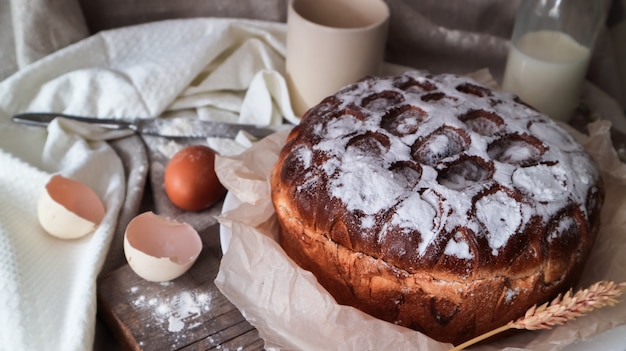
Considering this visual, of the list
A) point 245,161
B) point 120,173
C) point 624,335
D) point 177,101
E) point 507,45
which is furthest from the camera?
point 507,45

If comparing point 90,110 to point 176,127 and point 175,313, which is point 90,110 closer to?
point 176,127

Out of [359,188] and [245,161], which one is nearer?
[359,188]

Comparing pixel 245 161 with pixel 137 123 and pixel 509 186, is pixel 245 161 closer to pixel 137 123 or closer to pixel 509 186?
pixel 137 123

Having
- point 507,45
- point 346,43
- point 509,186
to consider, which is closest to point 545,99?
point 507,45

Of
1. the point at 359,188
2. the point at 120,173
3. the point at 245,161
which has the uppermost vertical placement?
the point at 359,188

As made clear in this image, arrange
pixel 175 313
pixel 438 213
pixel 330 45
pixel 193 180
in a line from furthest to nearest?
pixel 330 45, pixel 193 180, pixel 175 313, pixel 438 213

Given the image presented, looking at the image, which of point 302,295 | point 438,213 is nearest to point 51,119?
point 302,295
